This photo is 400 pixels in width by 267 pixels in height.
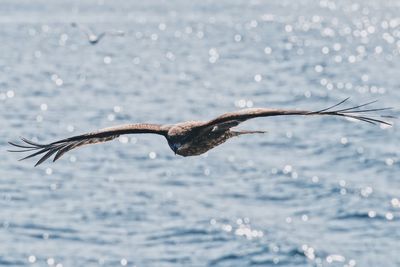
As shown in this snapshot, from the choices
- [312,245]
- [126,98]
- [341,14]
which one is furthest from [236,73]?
[341,14]

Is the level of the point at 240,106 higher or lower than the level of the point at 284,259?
higher

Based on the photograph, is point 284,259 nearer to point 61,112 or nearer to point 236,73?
point 61,112

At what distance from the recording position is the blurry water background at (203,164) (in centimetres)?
3647

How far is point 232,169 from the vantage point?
1949 inches

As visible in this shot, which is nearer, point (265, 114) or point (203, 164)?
point (265, 114)

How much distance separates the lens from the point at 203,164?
5166 cm

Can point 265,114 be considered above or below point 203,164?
below

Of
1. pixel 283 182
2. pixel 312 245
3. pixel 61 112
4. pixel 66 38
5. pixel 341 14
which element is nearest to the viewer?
pixel 312 245

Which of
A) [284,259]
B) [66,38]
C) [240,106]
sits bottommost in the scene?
[284,259]

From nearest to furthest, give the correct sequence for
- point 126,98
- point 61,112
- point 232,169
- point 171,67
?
point 232,169 < point 61,112 < point 126,98 < point 171,67

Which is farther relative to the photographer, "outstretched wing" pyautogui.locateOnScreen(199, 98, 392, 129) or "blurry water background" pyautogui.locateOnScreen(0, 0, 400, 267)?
"blurry water background" pyautogui.locateOnScreen(0, 0, 400, 267)

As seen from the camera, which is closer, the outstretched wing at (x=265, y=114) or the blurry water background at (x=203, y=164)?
the outstretched wing at (x=265, y=114)

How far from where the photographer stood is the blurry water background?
36.5m

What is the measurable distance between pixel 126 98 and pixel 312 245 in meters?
40.5
